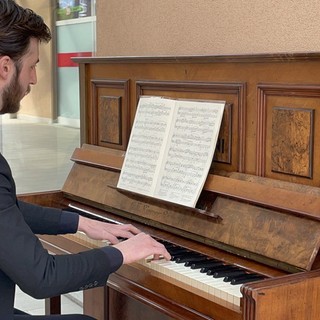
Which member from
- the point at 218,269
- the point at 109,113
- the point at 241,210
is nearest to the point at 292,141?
the point at 241,210

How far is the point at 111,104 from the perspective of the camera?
105 inches

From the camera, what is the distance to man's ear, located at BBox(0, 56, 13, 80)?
1.61 meters

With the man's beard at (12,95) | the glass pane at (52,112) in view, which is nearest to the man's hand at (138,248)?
the man's beard at (12,95)

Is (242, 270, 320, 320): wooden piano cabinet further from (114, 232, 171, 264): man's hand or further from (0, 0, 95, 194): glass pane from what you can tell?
(0, 0, 95, 194): glass pane

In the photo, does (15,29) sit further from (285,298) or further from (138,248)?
(285,298)

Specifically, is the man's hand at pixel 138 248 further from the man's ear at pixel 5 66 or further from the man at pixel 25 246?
the man's ear at pixel 5 66

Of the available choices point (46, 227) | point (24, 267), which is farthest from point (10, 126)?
point (24, 267)

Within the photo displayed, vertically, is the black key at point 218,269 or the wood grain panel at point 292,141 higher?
the wood grain panel at point 292,141

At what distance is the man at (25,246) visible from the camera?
1534 millimetres

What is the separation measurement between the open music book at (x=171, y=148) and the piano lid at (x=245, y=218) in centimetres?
5

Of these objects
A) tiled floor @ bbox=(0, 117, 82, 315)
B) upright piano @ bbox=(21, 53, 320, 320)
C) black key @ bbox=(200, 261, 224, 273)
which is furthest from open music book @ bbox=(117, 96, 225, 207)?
tiled floor @ bbox=(0, 117, 82, 315)

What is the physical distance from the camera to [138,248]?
175cm

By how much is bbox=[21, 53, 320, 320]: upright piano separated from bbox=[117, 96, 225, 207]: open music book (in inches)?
1.7

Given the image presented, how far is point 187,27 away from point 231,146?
875 mm
